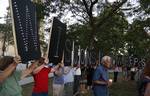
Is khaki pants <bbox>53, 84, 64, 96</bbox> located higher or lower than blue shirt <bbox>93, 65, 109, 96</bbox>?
lower

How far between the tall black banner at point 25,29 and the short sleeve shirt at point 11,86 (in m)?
0.36

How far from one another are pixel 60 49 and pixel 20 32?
362 cm

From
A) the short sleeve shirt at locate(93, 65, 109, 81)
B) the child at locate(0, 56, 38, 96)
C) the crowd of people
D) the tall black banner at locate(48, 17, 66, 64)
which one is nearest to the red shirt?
the crowd of people

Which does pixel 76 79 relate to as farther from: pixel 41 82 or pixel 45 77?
pixel 41 82

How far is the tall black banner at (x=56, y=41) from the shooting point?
10.9 meters

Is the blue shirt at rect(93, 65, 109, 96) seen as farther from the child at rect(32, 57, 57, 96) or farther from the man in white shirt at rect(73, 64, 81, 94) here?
the man in white shirt at rect(73, 64, 81, 94)

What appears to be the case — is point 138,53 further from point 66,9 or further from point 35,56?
point 35,56

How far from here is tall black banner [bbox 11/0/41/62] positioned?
8.00 meters

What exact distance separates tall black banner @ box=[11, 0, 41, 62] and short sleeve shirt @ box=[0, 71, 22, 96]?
36 cm

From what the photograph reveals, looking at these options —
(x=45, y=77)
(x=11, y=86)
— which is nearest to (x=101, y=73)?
(x=45, y=77)

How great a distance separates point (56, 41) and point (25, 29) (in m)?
2.78

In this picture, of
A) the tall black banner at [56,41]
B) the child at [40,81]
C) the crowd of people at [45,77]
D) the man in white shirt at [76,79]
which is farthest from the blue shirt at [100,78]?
the man in white shirt at [76,79]

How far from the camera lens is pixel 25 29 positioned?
846cm

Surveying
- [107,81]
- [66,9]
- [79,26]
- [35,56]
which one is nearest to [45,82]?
[107,81]
